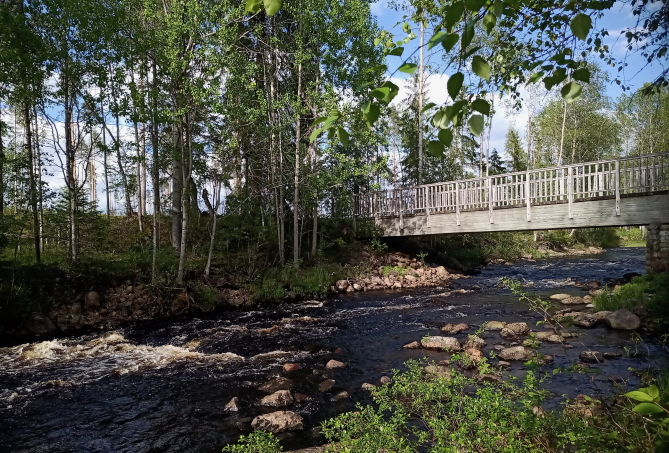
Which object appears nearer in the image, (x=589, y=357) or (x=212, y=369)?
(x=589, y=357)

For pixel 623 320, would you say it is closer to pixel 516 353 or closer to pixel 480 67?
pixel 516 353

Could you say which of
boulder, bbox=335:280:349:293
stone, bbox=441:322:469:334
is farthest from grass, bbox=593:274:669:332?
boulder, bbox=335:280:349:293

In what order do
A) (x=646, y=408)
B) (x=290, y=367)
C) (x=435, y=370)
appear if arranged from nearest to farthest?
(x=646, y=408) < (x=435, y=370) < (x=290, y=367)

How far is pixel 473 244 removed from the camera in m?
28.5

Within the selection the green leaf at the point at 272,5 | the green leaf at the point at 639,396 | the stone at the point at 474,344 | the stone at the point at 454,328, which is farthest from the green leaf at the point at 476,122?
the stone at the point at 454,328

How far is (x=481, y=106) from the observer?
1332 mm

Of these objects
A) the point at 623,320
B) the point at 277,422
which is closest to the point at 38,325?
the point at 277,422

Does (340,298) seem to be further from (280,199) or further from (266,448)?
(266,448)

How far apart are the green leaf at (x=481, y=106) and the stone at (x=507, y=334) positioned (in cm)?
898

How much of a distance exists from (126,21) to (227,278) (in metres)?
9.89

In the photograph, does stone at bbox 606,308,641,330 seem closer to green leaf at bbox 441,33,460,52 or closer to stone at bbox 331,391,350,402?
stone at bbox 331,391,350,402

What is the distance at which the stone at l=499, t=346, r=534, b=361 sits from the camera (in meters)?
7.50

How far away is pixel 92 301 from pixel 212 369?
656cm

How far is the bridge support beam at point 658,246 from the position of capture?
495 inches
